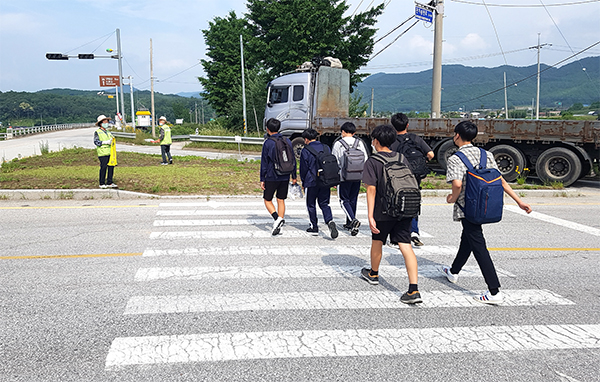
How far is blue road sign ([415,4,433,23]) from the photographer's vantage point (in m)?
16.7

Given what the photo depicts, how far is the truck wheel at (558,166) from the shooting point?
42.7ft

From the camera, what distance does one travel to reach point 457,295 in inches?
192

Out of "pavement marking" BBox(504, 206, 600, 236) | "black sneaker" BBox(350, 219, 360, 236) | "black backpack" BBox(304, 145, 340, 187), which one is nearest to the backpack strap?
"black backpack" BBox(304, 145, 340, 187)

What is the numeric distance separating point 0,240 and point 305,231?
4625mm

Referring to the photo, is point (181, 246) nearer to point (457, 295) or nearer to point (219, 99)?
point (457, 295)

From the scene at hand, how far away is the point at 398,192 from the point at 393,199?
0.08m

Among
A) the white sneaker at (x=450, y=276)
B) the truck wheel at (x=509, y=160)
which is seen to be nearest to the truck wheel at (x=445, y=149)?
the truck wheel at (x=509, y=160)

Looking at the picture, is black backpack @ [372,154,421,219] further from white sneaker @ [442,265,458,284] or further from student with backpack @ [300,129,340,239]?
student with backpack @ [300,129,340,239]

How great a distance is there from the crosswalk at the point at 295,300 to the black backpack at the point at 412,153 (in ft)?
3.81

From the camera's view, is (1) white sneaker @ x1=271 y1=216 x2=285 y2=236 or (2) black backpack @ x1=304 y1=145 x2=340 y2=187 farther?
(1) white sneaker @ x1=271 y1=216 x2=285 y2=236

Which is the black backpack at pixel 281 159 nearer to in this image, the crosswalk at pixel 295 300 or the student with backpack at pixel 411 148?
the crosswalk at pixel 295 300

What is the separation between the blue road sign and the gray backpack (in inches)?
460

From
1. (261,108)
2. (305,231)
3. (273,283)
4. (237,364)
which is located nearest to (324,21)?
(261,108)

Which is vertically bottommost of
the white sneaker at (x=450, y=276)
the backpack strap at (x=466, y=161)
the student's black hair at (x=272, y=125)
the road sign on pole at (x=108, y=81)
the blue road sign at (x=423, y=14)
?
the white sneaker at (x=450, y=276)
